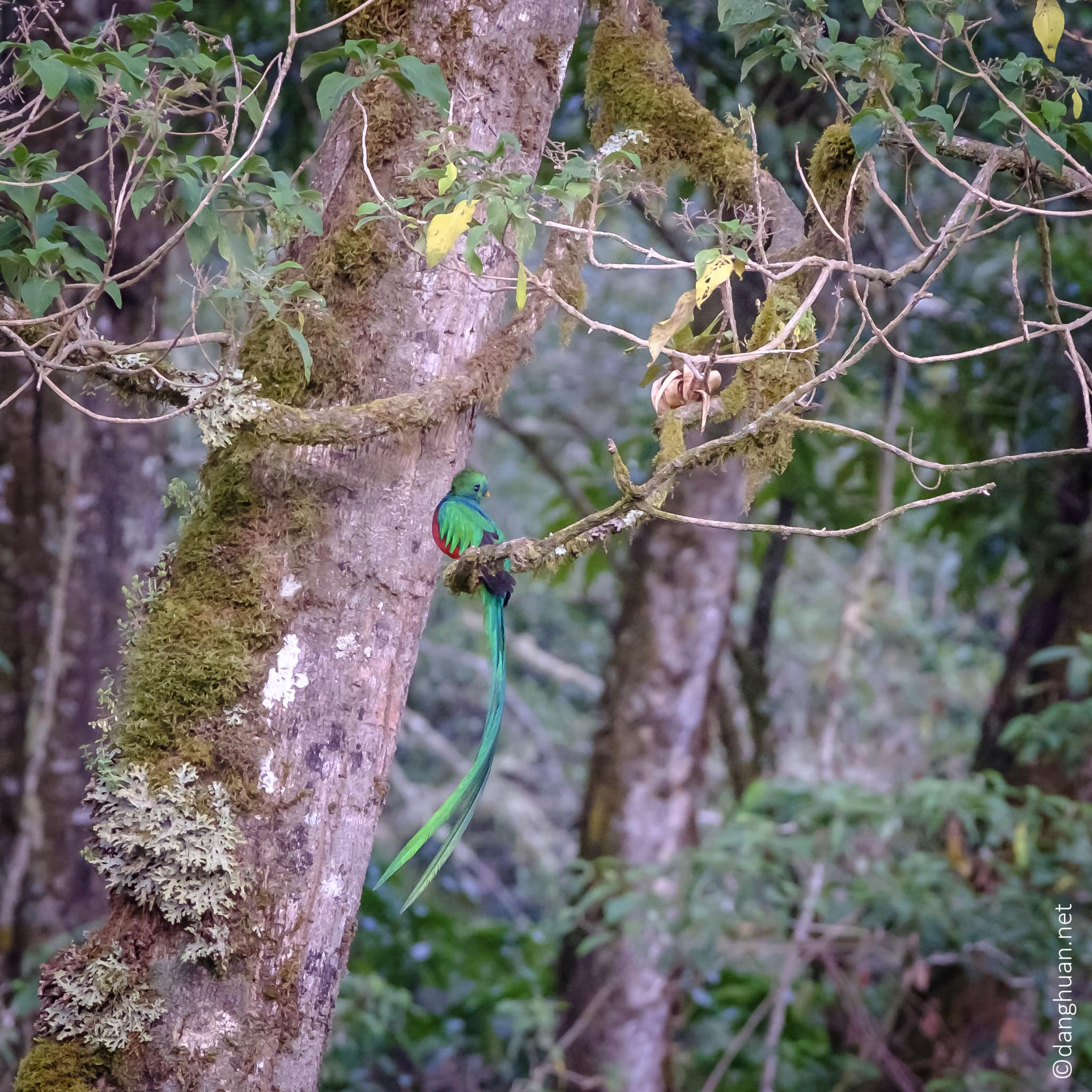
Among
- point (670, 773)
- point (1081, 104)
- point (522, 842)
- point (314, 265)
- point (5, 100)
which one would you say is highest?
point (1081, 104)

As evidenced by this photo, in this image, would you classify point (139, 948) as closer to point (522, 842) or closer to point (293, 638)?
point (293, 638)

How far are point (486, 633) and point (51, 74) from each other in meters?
1.00

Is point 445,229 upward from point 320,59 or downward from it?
downward

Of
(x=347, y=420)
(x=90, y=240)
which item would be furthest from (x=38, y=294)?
(x=347, y=420)

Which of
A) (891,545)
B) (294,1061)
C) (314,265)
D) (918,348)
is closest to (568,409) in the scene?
(891,545)

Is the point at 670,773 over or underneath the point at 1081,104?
underneath

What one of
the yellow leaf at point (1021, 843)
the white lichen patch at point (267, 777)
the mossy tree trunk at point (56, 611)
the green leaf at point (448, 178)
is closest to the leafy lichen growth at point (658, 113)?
the green leaf at point (448, 178)

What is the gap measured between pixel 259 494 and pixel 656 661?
2.56m

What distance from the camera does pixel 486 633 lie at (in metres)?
1.80

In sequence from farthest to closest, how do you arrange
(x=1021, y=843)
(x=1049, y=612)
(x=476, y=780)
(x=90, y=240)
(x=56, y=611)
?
(x=1049, y=612) < (x=56, y=611) < (x=1021, y=843) < (x=476, y=780) < (x=90, y=240)

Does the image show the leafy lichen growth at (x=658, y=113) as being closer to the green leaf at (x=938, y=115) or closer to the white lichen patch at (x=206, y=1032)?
the green leaf at (x=938, y=115)

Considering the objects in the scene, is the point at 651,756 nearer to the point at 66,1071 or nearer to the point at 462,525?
the point at 462,525

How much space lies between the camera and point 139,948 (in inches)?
57.2

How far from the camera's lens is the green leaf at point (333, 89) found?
4.75 ft
